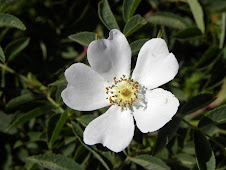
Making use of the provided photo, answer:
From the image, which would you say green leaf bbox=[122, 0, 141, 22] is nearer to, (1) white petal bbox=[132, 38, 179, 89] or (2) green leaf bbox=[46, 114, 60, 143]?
(1) white petal bbox=[132, 38, 179, 89]

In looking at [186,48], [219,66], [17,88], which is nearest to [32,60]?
[17,88]

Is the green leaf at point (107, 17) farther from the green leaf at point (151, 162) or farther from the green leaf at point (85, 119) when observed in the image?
the green leaf at point (151, 162)

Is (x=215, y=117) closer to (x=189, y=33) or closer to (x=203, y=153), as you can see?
(x=203, y=153)

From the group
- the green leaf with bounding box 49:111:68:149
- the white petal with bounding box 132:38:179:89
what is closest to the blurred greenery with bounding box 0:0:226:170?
the green leaf with bounding box 49:111:68:149

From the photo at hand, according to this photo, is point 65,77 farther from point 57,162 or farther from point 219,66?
point 219,66

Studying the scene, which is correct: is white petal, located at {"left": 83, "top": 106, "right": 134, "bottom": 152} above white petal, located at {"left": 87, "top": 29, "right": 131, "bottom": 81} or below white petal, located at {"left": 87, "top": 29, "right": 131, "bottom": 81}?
below

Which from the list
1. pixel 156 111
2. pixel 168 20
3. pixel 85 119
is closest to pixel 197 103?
pixel 156 111
